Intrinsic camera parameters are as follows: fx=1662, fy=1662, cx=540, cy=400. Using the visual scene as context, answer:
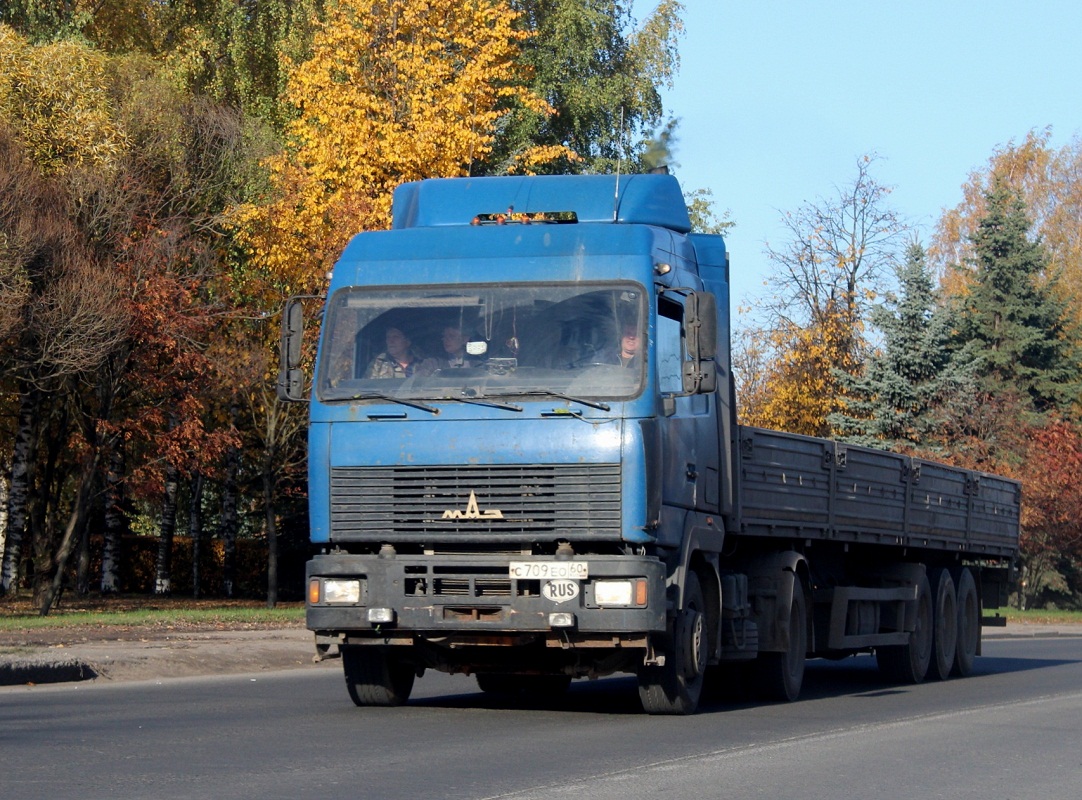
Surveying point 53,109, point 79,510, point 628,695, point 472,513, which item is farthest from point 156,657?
point 53,109

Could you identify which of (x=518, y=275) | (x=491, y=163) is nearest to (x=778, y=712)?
(x=518, y=275)

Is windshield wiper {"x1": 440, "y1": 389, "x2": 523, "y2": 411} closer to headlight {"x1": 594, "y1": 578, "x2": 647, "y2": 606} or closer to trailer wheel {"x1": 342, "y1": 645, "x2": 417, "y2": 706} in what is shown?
headlight {"x1": 594, "y1": 578, "x2": 647, "y2": 606}

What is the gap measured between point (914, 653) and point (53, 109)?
1827 centimetres

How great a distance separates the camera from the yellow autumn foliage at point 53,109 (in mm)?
28641

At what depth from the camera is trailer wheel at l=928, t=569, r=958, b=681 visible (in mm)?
19031

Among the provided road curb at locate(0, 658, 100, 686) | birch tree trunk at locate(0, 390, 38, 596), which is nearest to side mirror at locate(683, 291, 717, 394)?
road curb at locate(0, 658, 100, 686)

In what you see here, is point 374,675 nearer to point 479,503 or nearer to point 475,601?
point 475,601

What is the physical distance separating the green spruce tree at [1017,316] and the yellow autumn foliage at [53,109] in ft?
105

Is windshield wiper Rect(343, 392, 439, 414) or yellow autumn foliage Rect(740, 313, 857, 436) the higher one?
yellow autumn foliage Rect(740, 313, 857, 436)

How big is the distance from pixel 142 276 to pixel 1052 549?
3081 centimetres

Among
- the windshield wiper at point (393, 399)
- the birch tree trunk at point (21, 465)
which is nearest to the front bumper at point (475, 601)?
the windshield wiper at point (393, 399)

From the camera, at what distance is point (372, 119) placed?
34.1 metres

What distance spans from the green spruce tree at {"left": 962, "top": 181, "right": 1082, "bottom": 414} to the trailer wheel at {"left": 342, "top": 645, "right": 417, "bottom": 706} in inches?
1653

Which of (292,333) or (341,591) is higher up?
(292,333)
